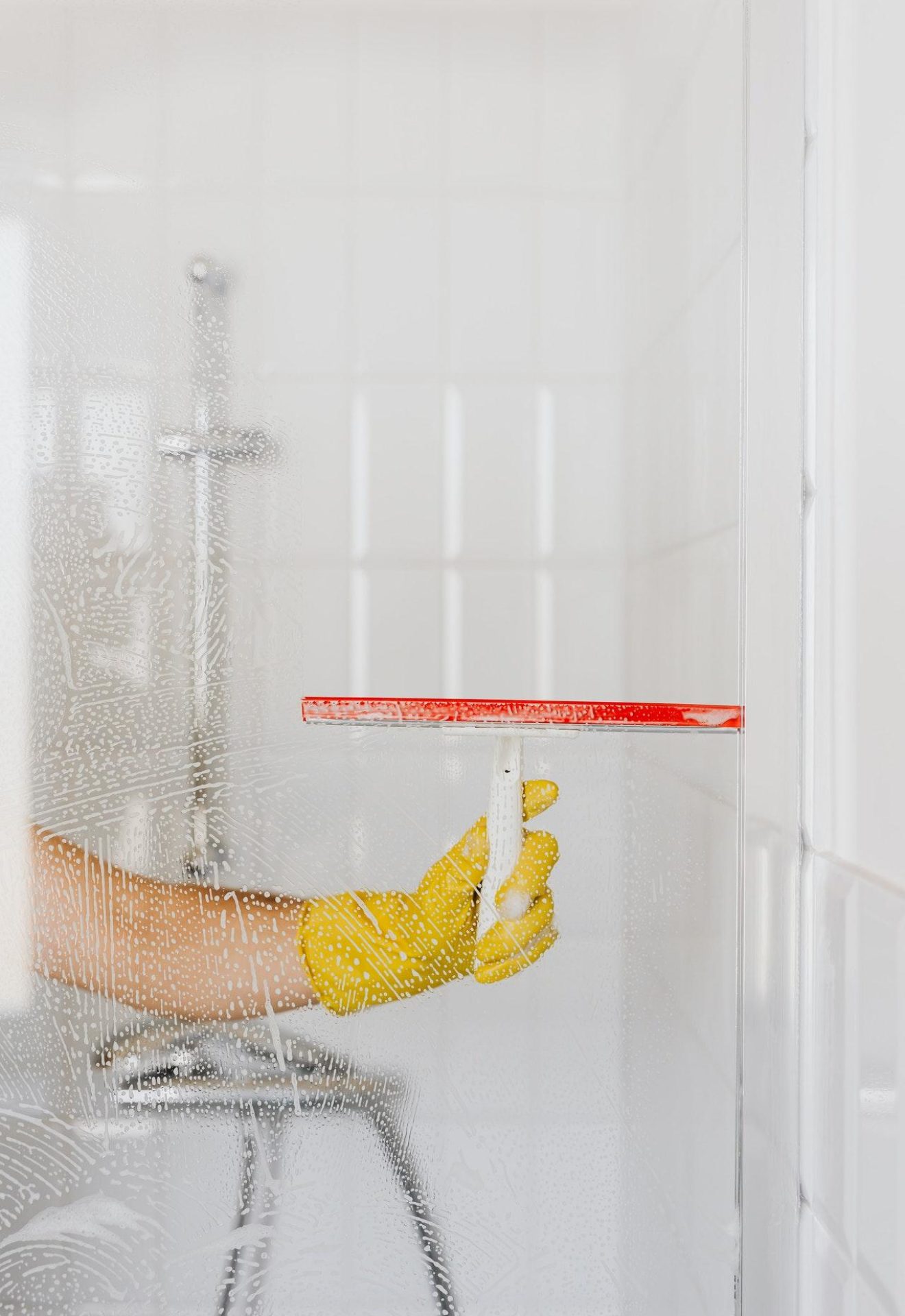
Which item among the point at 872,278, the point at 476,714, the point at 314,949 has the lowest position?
the point at 314,949

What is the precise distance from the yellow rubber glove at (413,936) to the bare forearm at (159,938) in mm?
23

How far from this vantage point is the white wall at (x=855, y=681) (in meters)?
0.59

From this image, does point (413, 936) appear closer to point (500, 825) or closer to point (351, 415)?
point (500, 825)

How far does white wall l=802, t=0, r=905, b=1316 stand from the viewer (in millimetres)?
586

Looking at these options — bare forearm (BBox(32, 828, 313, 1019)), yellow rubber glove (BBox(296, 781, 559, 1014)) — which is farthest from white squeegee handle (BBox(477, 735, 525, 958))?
bare forearm (BBox(32, 828, 313, 1019))

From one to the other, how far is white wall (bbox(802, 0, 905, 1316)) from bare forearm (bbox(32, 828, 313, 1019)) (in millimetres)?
350

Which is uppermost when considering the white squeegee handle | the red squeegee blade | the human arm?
the red squeegee blade

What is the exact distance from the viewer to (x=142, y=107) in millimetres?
681

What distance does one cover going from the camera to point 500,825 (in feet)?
2.26

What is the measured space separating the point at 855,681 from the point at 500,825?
24 centimetres

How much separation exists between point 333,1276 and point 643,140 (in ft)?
2.55

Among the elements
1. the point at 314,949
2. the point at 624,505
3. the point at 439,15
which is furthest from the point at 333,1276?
the point at 439,15

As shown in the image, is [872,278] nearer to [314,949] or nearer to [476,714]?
Answer: [476,714]

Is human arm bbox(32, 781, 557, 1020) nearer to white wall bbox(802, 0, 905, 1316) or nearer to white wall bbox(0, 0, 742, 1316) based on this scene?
white wall bbox(0, 0, 742, 1316)
